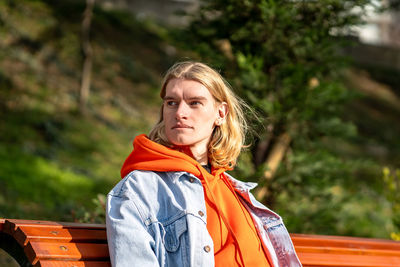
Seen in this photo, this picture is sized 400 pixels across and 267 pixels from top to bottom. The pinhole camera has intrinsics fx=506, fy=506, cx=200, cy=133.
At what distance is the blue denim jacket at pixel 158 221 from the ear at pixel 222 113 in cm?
45

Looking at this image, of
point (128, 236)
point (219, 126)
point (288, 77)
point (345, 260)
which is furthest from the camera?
point (288, 77)

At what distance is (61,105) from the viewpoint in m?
10.6

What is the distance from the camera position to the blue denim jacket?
2045 millimetres

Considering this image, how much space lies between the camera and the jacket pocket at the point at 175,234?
2.20 m

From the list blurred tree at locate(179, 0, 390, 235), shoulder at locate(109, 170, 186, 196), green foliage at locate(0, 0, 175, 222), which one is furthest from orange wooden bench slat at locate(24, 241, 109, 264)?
blurred tree at locate(179, 0, 390, 235)

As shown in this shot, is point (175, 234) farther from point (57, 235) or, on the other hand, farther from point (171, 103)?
point (171, 103)

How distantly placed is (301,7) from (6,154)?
539cm

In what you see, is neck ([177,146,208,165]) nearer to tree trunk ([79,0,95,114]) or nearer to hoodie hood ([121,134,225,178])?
hoodie hood ([121,134,225,178])

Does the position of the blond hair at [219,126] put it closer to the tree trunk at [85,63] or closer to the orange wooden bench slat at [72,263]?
the orange wooden bench slat at [72,263]

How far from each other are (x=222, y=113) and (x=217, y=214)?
1.98ft

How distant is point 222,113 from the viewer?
2.76 m

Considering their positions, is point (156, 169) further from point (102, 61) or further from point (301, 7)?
point (102, 61)

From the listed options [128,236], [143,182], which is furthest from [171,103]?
[128,236]

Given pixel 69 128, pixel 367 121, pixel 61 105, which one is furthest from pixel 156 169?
pixel 367 121
